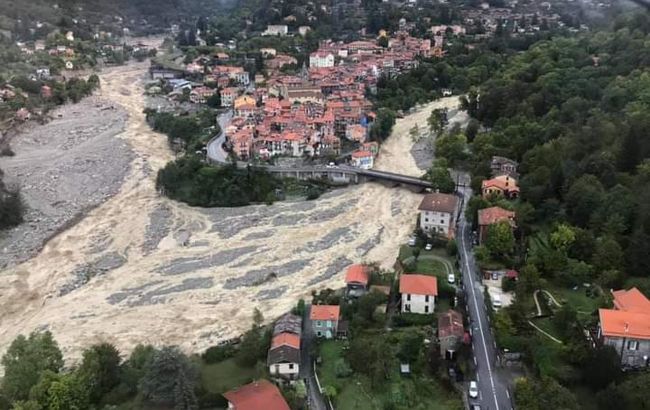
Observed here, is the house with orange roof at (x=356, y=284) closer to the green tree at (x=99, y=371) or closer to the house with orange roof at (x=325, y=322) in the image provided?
the house with orange roof at (x=325, y=322)

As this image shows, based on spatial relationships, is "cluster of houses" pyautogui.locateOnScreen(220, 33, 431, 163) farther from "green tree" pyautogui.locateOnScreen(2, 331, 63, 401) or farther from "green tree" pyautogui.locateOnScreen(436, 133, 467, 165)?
"green tree" pyautogui.locateOnScreen(2, 331, 63, 401)

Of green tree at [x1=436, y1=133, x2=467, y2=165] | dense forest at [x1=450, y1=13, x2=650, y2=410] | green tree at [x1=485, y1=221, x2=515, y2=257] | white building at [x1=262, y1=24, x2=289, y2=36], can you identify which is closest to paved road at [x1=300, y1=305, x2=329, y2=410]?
dense forest at [x1=450, y1=13, x2=650, y2=410]

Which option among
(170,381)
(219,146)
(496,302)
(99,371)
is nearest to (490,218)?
(496,302)

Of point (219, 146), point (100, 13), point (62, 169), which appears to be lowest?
point (62, 169)

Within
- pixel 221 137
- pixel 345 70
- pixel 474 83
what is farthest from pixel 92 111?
pixel 474 83

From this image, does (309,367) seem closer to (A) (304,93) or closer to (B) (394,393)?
(B) (394,393)

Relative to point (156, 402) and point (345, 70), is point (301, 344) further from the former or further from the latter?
point (345, 70)
